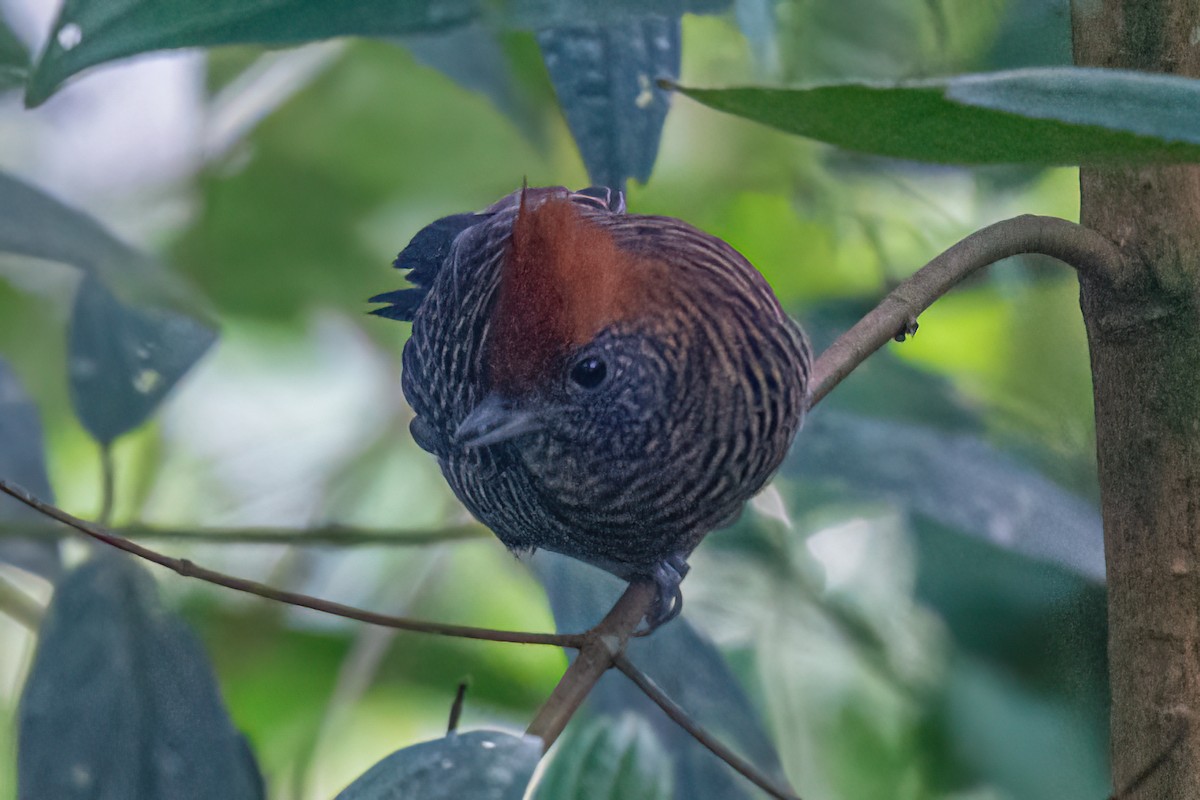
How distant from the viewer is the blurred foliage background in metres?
0.73

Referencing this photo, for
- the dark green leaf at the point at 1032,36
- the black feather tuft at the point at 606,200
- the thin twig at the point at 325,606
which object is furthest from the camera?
the black feather tuft at the point at 606,200

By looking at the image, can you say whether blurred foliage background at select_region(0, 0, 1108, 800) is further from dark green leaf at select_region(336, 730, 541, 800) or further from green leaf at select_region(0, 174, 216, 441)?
dark green leaf at select_region(336, 730, 541, 800)

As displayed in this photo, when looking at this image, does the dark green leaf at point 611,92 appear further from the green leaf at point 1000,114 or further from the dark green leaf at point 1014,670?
the dark green leaf at point 1014,670

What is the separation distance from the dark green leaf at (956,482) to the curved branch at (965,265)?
8.1 inches

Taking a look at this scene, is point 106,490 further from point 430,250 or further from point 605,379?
point 605,379

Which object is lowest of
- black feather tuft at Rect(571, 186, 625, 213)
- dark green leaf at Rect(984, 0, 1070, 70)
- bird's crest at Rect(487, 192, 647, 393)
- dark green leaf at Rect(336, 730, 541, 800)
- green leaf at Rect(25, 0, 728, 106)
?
dark green leaf at Rect(336, 730, 541, 800)

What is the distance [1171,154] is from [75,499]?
1.12 metres

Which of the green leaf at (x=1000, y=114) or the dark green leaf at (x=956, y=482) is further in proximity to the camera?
the dark green leaf at (x=956, y=482)

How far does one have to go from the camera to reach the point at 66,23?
0.43 metres

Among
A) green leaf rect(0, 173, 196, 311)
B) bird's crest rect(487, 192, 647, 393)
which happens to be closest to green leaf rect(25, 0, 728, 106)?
bird's crest rect(487, 192, 647, 393)

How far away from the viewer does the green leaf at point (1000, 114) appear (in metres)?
0.31

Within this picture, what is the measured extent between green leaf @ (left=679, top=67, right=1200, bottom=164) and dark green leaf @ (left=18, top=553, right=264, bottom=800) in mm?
472

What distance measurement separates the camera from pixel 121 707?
629 mm

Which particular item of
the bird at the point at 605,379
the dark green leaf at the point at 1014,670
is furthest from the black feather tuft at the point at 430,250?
the dark green leaf at the point at 1014,670
